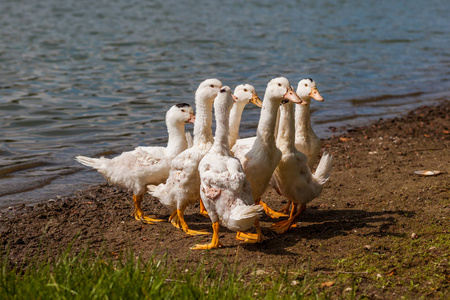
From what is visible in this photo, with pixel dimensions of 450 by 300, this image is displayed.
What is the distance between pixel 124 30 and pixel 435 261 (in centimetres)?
1958

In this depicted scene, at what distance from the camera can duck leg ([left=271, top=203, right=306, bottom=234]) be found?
5688mm

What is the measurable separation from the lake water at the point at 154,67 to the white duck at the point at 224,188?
9.95 ft

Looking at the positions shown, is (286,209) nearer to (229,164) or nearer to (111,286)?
(229,164)

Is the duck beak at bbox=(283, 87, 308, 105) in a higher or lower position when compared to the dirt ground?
higher

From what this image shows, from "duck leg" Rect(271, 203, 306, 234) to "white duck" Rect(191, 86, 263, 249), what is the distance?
19.2 inches

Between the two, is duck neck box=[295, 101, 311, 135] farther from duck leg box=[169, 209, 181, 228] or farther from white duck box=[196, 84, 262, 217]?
duck leg box=[169, 209, 181, 228]

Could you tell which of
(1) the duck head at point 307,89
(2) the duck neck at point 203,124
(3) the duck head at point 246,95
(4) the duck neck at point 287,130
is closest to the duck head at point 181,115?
(2) the duck neck at point 203,124

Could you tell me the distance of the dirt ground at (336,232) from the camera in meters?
4.41

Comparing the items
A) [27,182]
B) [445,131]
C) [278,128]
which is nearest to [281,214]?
[278,128]

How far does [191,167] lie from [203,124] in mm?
512

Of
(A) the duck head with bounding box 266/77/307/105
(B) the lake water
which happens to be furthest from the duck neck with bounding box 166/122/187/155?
(B) the lake water

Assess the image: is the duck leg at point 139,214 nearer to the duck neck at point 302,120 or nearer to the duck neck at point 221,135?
the duck neck at point 221,135

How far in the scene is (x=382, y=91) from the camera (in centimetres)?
1475

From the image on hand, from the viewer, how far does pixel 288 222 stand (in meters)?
5.83
